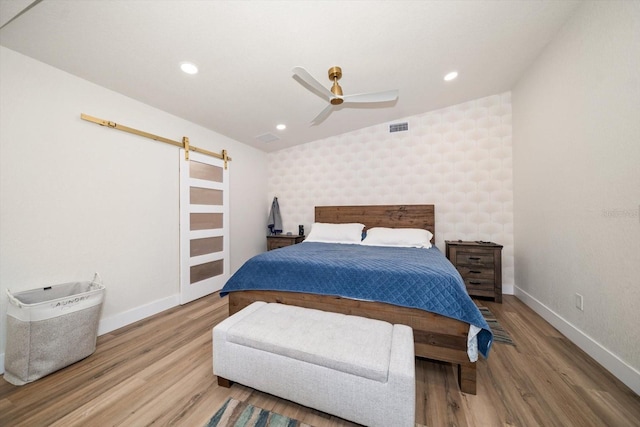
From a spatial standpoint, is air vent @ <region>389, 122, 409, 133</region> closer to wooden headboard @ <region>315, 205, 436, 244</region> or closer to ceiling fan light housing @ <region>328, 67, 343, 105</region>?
wooden headboard @ <region>315, 205, 436, 244</region>

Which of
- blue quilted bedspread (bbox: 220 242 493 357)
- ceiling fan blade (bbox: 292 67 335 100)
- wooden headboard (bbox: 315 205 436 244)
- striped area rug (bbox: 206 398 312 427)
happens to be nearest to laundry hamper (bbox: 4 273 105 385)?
blue quilted bedspread (bbox: 220 242 493 357)

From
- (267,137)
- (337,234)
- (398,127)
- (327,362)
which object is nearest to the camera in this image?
(327,362)

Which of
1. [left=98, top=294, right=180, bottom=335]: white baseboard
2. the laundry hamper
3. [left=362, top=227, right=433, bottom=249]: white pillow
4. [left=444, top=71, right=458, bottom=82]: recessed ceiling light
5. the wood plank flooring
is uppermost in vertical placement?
[left=444, top=71, right=458, bottom=82]: recessed ceiling light

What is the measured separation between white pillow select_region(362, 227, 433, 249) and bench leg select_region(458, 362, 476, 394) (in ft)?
4.91

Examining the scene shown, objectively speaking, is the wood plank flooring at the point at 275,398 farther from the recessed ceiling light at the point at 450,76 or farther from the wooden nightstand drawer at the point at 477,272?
the recessed ceiling light at the point at 450,76

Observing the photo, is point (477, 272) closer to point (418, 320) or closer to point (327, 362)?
point (418, 320)

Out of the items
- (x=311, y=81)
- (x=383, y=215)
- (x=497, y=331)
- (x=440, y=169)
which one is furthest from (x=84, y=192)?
(x=440, y=169)

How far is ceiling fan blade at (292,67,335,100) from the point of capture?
1561mm

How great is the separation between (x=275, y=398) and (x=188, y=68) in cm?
267

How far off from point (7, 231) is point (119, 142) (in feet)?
3.59

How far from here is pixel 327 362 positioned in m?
1.16

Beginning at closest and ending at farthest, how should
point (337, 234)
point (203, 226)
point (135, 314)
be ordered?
point (135, 314) → point (203, 226) → point (337, 234)

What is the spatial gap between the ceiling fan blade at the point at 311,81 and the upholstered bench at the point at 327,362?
68.4 inches

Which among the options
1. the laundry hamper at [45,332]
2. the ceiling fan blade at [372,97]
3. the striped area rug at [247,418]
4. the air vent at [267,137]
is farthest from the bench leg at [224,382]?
the air vent at [267,137]
